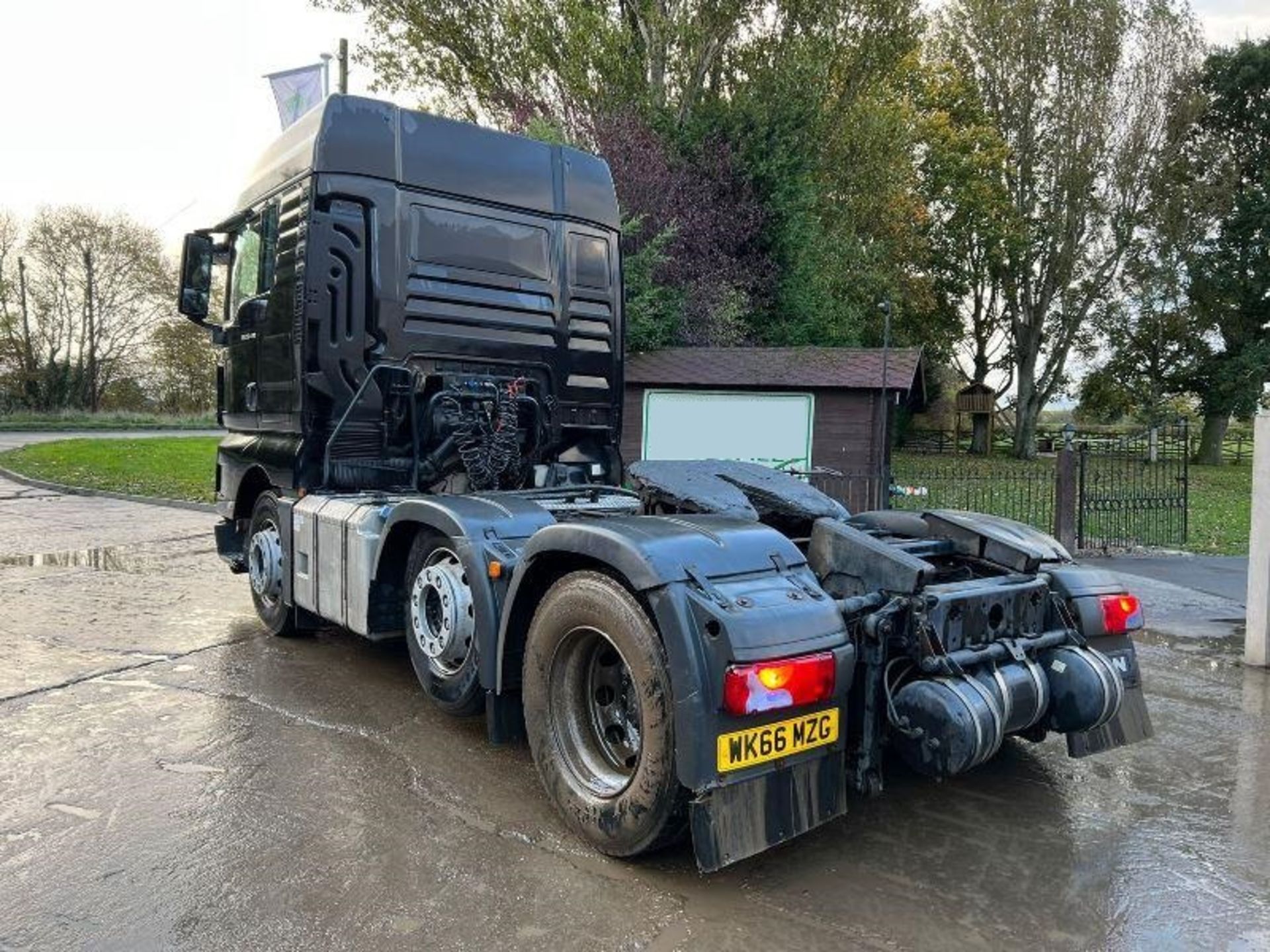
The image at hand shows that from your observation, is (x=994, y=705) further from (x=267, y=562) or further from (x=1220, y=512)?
(x=1220, y=512)

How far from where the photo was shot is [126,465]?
20.3 metres

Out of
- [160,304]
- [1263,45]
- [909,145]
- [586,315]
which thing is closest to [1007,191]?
[909,145]

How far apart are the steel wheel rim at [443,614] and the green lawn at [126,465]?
12.1 metres

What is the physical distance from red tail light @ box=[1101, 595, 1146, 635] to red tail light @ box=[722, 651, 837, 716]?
1.54 metres

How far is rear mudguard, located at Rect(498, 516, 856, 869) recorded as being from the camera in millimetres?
2830

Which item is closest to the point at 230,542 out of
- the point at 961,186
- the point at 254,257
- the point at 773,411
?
the point at 254,257

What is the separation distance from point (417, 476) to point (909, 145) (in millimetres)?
25084

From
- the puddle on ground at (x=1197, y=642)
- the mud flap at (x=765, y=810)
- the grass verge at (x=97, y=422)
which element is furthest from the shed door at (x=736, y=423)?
the grass verge at (x=97, y=422)

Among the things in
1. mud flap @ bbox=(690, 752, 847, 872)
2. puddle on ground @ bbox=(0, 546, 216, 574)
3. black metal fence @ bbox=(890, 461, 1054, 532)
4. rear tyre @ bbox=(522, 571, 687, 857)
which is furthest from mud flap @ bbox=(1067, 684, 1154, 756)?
black metal fence @ bbox=(890, 461, 1054, 532)

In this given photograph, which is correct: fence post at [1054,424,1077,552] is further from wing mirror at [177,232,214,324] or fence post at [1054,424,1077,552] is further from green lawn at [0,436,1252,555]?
wing mirror at [177,232,214,324]

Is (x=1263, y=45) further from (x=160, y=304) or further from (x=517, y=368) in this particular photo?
(x=160, y=304)

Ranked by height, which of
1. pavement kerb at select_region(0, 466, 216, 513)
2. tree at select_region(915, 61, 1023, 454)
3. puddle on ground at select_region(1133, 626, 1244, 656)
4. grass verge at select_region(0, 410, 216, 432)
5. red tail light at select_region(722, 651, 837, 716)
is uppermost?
tree at select_region(915, 61, 1023, 454)

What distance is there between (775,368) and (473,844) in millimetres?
11068

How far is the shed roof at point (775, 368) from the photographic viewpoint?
1344 cm
